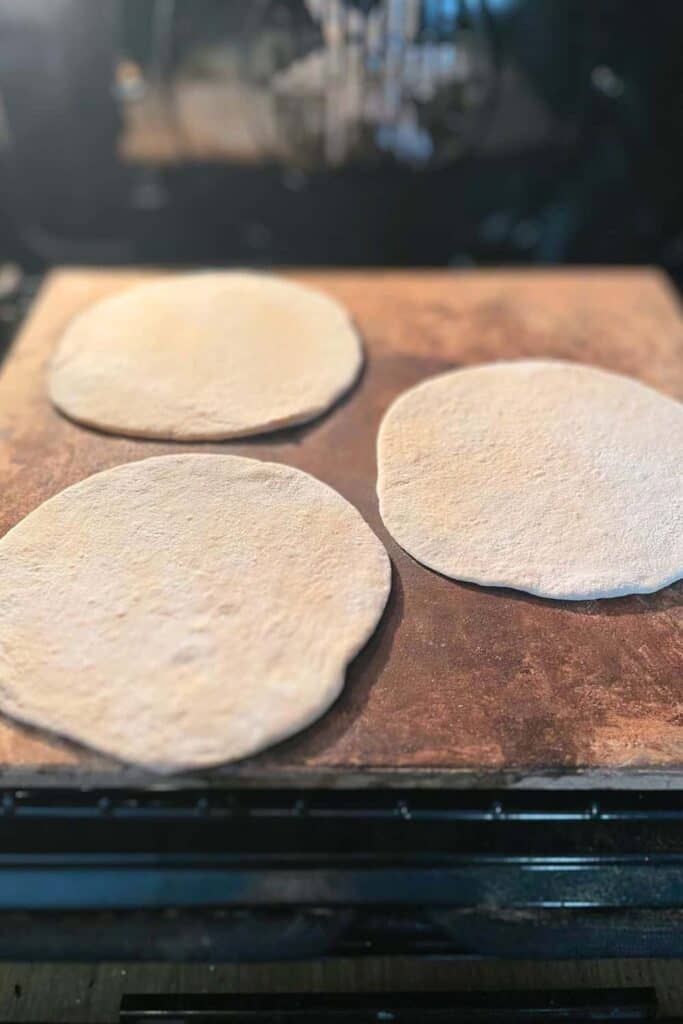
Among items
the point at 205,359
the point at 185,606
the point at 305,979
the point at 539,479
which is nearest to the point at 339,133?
the point at 205,359

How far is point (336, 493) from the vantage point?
4.59ft

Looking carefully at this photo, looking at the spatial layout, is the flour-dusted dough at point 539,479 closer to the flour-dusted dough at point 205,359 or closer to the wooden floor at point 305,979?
the flour-dusted dough at point 205,359

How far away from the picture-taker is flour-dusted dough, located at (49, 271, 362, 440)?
5.05ft

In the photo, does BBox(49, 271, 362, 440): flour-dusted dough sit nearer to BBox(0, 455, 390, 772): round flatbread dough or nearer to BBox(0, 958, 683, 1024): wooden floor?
BBox(0, 455, 390, 772): round flatbread dough

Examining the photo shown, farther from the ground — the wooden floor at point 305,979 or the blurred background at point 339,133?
the blurred background at point 339,133

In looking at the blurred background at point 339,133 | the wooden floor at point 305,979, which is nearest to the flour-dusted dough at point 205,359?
the blurred background at point 339,133

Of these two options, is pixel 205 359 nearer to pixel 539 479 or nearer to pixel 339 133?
pixel 539 479

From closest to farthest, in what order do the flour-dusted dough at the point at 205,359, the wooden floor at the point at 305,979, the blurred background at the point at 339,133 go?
1. the wooden floor at the point at 305,979
2. the flour-dusted dough at the point at 205,359
3. the blurred background at the point at 339,133

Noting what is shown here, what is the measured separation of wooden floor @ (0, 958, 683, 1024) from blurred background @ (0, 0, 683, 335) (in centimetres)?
150

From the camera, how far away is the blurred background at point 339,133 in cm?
201

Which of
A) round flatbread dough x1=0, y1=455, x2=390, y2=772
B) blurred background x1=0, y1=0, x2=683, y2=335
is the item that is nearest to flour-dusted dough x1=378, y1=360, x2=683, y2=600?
round flatbread dough x1=0, y1=455, x2=390, y2=772

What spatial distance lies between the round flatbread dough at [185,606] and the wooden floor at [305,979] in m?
0.46

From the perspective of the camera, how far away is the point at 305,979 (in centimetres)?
129

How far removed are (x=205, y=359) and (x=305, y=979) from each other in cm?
108
